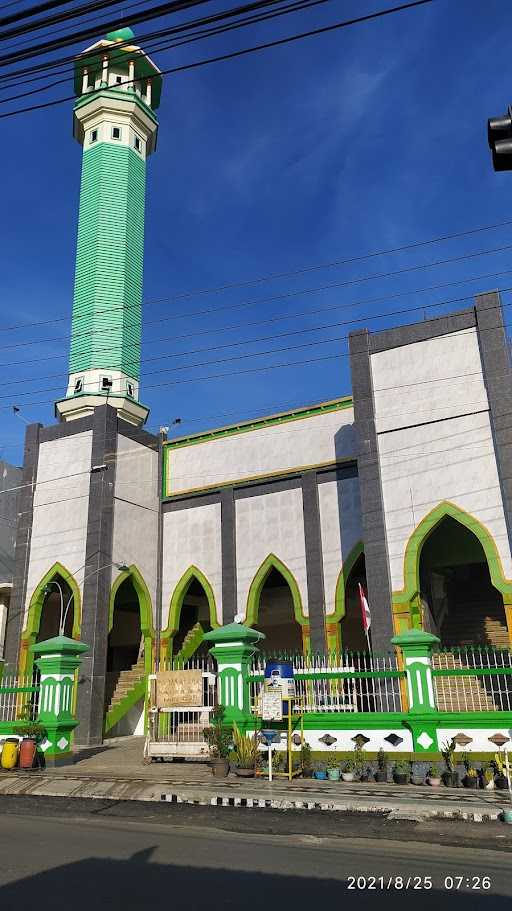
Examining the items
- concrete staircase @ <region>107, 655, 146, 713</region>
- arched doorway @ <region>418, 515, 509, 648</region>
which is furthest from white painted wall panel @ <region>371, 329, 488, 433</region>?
concrete staircase @ <region>107, 655, 146, 713</region>

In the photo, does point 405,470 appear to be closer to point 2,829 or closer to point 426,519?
point 426,519

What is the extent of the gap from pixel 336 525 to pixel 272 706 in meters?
9.70

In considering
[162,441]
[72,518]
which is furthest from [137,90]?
[72,518]

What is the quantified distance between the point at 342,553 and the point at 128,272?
13.9m

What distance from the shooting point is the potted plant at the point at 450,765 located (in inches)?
399

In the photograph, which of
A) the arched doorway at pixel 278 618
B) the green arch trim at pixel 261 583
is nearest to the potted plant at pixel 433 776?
the green arch trim at pixel 261 583

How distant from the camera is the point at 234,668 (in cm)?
1288

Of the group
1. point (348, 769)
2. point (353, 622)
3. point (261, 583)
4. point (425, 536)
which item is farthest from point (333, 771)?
point (353, 622)

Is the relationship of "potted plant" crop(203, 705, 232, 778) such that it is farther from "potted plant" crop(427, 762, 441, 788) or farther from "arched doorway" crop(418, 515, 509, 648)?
"arched doorway" crop(418, 515, 509, 648)

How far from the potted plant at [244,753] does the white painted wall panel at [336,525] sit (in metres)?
8.26

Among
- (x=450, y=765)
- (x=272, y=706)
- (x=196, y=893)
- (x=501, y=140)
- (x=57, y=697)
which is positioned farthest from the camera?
(x=57, y=697)

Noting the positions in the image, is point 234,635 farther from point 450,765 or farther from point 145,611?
point 145,611

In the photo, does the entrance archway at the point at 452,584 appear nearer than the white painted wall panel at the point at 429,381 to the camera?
Yes

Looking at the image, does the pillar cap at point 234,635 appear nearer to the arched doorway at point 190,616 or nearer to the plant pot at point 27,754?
the plant pot at point 27,754
